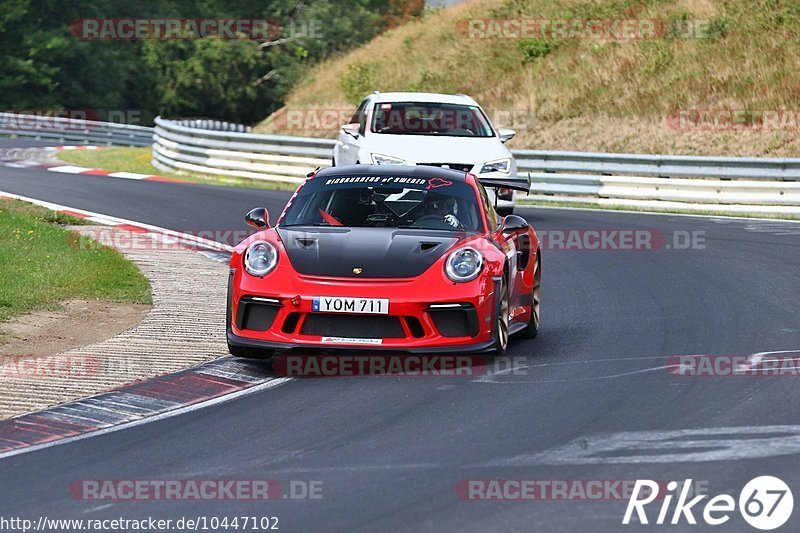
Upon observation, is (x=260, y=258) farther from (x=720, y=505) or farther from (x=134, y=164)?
(x=134, y=164)

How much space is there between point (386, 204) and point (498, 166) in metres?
7.92

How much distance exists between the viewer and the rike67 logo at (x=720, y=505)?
589 centimetres

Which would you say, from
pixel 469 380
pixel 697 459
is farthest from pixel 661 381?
pixel 697 459

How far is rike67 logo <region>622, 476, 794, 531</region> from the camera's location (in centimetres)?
589

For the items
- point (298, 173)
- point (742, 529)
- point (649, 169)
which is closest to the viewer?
point (742, 529)

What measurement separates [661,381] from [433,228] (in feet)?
7.02

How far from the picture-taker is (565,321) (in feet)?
38.4

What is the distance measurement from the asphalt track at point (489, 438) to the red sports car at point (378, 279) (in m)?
0.30

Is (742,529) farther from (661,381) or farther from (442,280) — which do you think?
(442,280)
